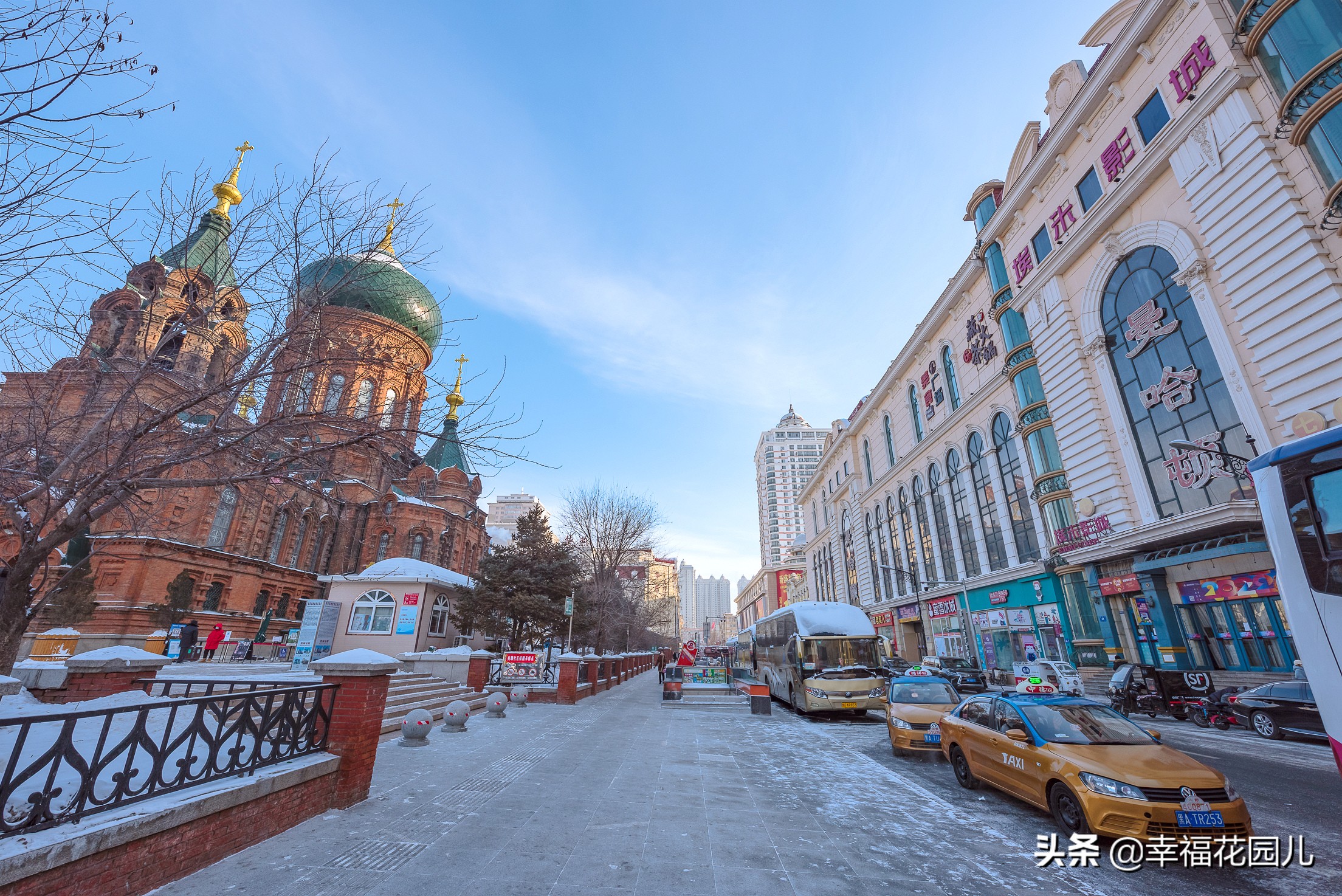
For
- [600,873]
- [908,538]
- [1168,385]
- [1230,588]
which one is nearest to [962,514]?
[908,538]

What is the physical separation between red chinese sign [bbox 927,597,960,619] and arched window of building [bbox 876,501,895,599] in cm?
523

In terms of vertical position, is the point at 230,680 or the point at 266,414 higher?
the point at 266,414

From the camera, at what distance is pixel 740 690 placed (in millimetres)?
22625

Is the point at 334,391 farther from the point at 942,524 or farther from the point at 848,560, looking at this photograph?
the point at 848,560

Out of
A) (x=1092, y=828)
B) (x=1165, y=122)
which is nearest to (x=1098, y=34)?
(x=1165, y=122)

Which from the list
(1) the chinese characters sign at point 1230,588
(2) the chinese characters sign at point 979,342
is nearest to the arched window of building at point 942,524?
(2) the chinese characters sign at point 979,342

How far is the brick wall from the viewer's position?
335cm

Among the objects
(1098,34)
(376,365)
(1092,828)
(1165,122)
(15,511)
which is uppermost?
(1098,34)

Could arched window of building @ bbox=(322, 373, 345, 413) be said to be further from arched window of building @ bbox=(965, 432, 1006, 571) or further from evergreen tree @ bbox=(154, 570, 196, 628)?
arched window of building @ bbox=(965, 432, 1006, 571)

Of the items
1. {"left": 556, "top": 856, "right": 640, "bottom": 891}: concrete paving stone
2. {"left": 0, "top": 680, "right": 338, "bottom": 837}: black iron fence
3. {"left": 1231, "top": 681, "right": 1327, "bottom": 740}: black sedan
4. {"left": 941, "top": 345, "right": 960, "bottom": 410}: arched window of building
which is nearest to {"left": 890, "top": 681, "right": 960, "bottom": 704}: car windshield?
{"left": 1231, "top": 681, "right": 1327, "bottom": 740}: black sedan

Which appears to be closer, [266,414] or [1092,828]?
[1092,828]

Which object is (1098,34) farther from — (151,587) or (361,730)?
(151,587)

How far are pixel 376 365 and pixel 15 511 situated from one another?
11.1ft

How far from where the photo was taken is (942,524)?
35562mm
